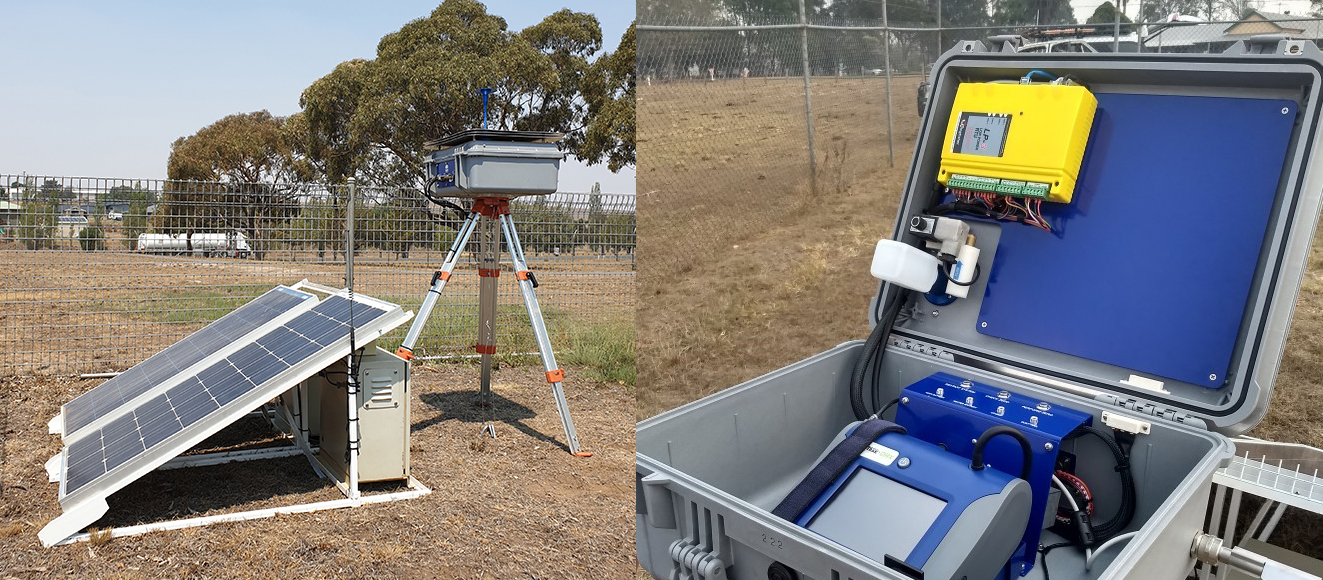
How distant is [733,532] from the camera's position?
1.53 m

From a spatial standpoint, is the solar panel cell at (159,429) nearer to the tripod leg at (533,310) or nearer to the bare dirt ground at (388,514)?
the bare dirt ground at (388,514)

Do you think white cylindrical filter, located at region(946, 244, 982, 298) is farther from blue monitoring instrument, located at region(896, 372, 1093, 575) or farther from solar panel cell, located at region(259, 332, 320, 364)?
solar panel cell, located at region(259, 332, 320, 364)

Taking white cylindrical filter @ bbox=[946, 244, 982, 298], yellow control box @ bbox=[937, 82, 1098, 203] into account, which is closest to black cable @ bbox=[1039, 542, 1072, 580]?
white cylindrical filter @ bbox=[946, 244, 982, 298]

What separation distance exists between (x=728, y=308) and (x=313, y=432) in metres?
2.91

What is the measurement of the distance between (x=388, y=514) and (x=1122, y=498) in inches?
113

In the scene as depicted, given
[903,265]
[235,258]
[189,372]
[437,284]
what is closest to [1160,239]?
[903,265]

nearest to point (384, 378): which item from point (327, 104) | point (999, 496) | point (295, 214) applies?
point (999, 496)

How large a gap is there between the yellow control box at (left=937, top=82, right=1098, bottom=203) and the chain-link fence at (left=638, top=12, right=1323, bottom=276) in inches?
144

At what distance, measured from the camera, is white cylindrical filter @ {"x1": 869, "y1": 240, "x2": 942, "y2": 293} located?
257cm

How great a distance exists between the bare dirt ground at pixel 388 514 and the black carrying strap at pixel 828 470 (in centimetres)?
152

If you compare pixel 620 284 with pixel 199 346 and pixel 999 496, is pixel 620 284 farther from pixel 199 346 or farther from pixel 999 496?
pixel 999 496

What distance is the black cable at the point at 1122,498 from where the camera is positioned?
2.20 meters

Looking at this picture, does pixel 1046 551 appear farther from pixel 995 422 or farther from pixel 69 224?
pixel 69 224

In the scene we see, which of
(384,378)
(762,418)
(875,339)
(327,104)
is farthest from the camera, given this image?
(327,104)
